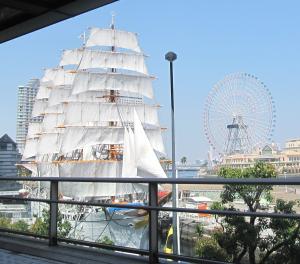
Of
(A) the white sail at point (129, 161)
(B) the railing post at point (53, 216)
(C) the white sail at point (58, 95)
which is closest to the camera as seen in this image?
(B) the railing post at point (53, 216)

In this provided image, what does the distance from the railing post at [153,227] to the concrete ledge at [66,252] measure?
12 cm

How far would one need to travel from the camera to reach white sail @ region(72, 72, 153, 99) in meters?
54.6

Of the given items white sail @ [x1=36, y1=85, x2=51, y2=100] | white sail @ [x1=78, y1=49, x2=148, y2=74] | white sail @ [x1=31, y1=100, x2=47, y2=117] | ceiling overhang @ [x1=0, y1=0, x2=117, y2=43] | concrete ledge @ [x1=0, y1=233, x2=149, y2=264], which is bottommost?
concrete ledge @ [x1=0, y1=233, x2=149, y2=264]

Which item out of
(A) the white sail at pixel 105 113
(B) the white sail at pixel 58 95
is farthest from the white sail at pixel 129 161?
(B) the white sail at pixel 58 95

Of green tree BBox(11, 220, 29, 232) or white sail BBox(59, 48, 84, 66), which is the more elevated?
white sail BBox(59, 48, 84, 66)

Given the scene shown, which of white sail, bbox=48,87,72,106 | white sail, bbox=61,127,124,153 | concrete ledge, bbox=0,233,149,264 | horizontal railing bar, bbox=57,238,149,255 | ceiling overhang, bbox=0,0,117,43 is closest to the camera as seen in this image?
horizontal railing bar, bbox=57,238,149,255

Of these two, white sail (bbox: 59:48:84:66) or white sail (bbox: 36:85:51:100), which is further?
white sail (bbox: 36:85:51:100)

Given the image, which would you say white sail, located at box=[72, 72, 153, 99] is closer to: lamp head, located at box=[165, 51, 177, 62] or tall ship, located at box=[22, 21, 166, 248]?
tall ship, located at box=[22, 21, 166, 248]

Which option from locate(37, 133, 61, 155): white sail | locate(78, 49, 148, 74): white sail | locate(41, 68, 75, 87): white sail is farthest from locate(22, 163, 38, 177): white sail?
locate(78, 49, 148, 74): white sail

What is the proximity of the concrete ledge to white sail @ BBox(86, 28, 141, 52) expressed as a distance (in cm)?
5216

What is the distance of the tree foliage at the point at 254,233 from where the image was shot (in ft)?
12.7

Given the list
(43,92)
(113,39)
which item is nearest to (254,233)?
(113,39)

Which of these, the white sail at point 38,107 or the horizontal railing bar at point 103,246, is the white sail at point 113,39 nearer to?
the white sail at point 38,107

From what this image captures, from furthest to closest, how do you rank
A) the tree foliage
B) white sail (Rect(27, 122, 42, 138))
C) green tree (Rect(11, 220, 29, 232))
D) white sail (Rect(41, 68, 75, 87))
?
white sail (Rect(27, 122, 42, 138)), white sail (Rect(41, 68, 75, 87)), green tree (Rect(11, 220, 29, 232)), the tree foliage
